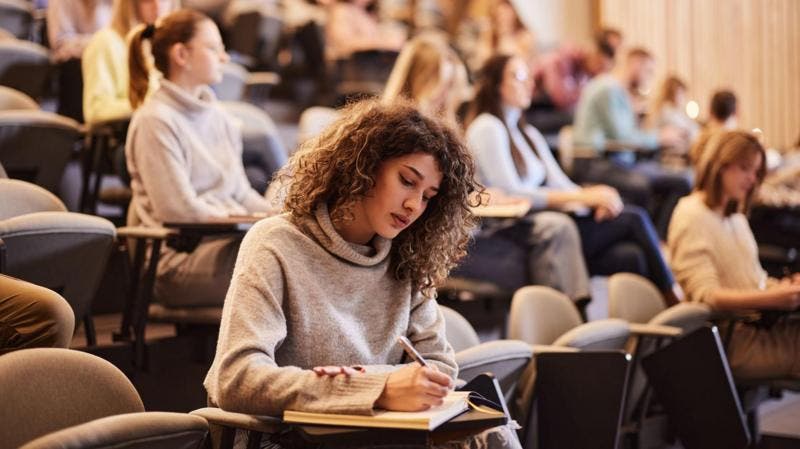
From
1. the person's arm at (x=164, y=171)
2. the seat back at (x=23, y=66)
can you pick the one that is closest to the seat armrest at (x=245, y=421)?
the person's arm at (x=164, y=171)

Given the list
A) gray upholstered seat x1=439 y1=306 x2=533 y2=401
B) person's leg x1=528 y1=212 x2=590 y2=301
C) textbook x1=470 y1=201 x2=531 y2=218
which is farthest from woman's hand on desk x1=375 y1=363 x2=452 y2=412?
person's leg x1=528 y1=212 x2=590 y2=301

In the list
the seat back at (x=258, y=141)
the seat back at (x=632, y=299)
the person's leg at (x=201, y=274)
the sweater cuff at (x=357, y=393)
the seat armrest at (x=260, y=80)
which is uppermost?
the seat armrest at (x=260, y=80)

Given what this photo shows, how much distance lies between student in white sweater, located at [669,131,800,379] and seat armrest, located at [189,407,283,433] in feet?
7.13

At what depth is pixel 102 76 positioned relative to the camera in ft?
12.5

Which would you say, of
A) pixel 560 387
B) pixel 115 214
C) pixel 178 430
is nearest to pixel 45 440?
pixel 178 430

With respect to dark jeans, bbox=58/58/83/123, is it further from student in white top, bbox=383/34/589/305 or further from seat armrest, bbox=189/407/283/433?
seat armrest, bbox=189/407/283/433

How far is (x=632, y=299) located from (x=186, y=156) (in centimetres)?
157

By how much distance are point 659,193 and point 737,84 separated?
3.20 meters

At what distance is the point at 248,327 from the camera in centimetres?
186

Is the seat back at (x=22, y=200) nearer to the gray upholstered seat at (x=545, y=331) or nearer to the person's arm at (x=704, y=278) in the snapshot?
the gray upholstered seat at (x=545, y=331)

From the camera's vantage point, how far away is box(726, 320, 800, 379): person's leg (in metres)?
3.54

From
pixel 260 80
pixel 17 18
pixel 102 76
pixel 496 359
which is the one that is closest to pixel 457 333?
pixel 496 359

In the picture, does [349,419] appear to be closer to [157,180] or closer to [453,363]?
[453,363]

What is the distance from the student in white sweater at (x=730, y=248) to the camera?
3607mm
